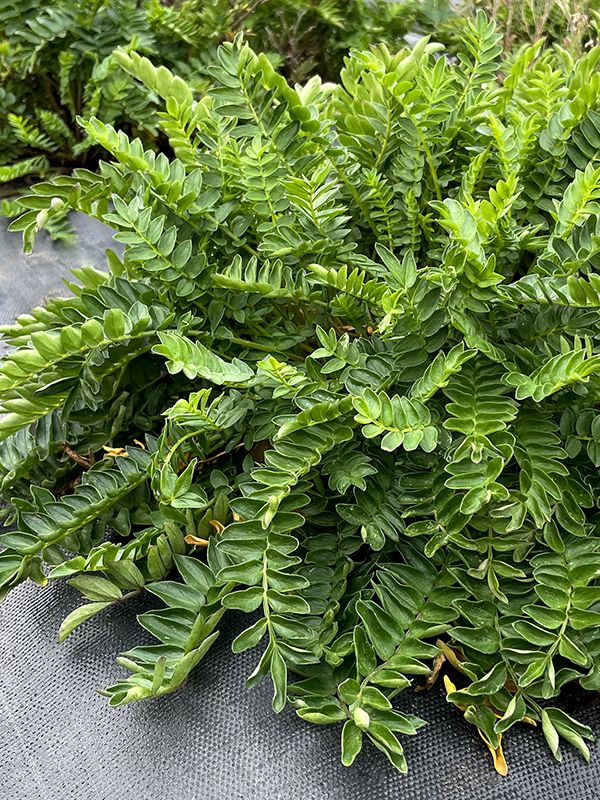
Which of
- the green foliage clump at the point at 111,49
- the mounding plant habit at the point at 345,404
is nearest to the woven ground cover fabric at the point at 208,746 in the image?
the mounding plant habit at the point at 345,404

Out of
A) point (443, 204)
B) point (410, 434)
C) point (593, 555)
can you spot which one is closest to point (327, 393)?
point (410, 434)

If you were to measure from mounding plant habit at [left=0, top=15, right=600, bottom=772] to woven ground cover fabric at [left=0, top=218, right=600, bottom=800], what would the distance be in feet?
0.16

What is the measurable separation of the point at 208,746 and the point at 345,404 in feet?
1.49

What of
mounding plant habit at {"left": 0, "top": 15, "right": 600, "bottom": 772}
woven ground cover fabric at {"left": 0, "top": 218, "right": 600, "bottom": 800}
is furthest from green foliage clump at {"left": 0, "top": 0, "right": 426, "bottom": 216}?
woven ground cover fabric at {"left": 0, "top": 218, "right": 600, "bottom": 800}

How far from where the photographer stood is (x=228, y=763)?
36.0 inches

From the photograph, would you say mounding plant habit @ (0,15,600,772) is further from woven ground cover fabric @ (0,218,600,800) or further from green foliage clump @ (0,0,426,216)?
green foliage clump @ (0,0,426,216)

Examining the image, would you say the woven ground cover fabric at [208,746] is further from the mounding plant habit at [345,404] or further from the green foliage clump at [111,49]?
the green foliage clump at [111,49]

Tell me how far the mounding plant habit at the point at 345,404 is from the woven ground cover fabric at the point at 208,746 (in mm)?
48

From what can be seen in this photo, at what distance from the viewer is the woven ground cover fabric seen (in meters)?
0.88

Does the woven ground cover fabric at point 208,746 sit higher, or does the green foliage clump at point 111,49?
the green foliage clump at point 111,49

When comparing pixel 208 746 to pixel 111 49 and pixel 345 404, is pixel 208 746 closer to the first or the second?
pixel 345 404

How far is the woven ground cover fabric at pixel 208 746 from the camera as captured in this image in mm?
877

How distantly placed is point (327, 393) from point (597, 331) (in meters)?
0.37

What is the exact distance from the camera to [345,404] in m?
0.92
